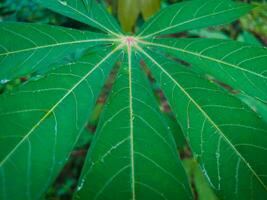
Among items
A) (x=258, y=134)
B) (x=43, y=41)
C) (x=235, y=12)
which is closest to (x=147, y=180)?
(x=258, y=134)

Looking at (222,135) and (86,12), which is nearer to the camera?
(222,135)

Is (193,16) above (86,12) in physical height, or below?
below

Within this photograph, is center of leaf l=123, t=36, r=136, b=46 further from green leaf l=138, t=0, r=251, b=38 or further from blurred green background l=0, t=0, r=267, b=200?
blurred green background l=0, t=0, r=267, b=200

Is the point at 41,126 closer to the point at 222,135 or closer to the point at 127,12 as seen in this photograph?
the point at 222,135

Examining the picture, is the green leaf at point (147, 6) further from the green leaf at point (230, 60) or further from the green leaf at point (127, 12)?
the green leaf at point (230, 60)

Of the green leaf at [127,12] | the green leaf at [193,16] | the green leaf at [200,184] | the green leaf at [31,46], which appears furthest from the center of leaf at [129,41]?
the green leaf at [200,184]

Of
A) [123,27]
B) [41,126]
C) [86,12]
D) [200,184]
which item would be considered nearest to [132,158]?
[41,126]
